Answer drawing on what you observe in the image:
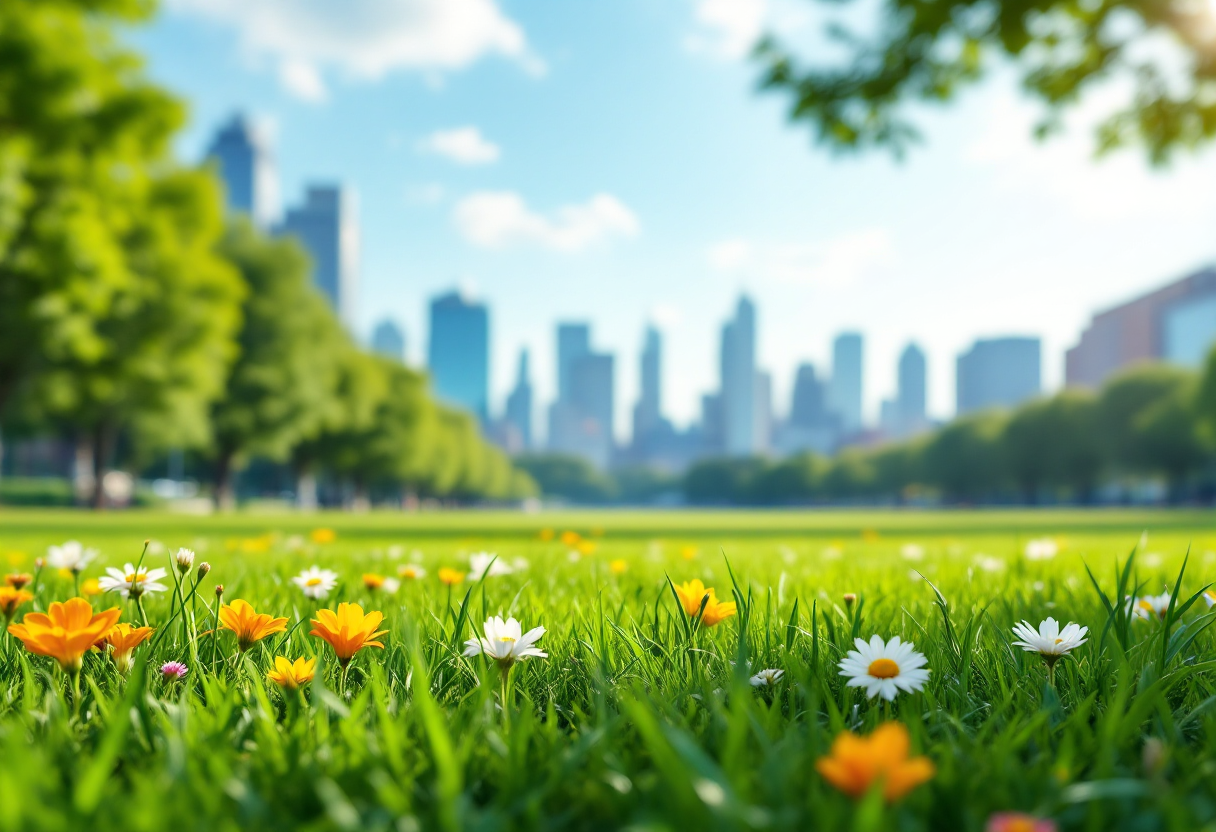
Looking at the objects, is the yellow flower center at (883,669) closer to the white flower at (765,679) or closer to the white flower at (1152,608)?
the white flower at (765,679)

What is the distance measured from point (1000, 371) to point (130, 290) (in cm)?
19283

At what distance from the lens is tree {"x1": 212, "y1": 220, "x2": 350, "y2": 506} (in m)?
29.9

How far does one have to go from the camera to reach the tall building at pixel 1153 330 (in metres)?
117

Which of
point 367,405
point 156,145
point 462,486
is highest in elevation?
point 156,145

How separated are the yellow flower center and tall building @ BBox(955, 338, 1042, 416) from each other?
19555 cm

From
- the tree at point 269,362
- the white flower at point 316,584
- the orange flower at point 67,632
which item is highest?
the tree at point 269,362

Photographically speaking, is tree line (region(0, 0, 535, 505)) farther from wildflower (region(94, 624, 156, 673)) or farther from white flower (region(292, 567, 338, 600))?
wildflower (region(94, 624, 156, 673))

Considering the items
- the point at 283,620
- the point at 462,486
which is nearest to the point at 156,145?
the point at 283,620

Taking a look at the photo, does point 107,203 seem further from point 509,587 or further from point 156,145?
point 509,587

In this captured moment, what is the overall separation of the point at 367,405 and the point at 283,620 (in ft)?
141

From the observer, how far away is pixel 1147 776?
3.36 feet

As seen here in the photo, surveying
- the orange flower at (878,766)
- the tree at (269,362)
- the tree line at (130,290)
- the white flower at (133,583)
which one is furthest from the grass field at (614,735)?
the tree at (269,362)

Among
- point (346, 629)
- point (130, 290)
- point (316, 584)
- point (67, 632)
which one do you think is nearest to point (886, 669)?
point (346, 629)

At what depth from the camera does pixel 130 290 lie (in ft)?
64.3
